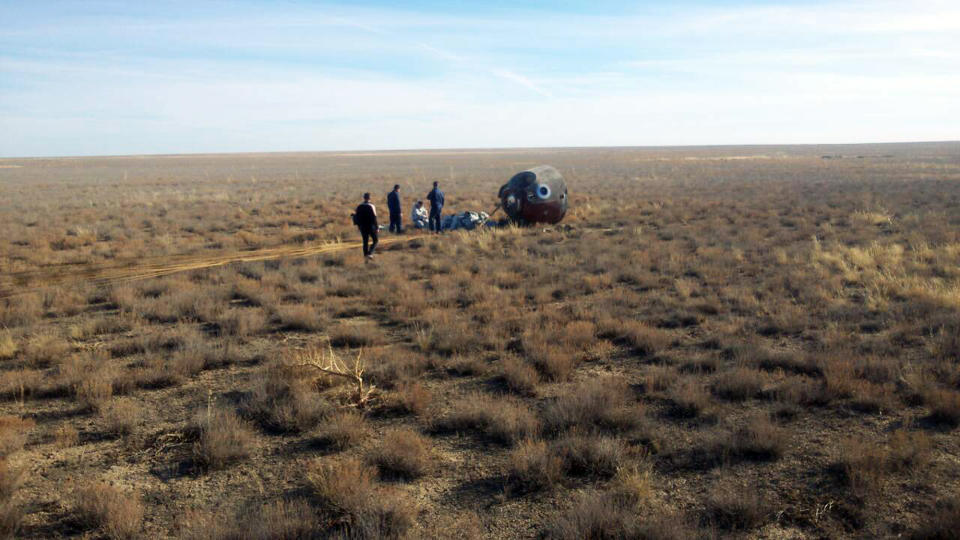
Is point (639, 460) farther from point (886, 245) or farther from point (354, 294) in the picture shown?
point (886, 245)

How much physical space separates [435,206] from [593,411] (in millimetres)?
15092

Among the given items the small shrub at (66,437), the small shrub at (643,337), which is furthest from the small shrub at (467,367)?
the small shrub at (66,437)

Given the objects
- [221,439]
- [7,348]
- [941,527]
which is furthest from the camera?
[7,348]

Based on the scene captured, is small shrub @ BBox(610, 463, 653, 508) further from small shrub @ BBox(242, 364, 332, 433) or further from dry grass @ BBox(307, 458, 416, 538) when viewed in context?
small shrub @ BBox(242, 364, 332, 433)

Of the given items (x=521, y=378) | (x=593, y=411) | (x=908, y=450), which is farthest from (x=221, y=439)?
(x=908, y=450)

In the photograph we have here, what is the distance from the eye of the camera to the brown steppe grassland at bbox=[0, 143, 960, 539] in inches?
194

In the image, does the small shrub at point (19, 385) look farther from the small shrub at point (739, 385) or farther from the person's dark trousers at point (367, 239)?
the person's dark trousers at point (367, 239)

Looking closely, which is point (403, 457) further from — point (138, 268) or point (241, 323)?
point (138, 268)

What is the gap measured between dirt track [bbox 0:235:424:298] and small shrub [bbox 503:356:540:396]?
1072 cm

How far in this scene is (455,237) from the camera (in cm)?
2016

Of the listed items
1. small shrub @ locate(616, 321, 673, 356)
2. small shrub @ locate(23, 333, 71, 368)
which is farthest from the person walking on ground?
small shrub @ locate(23, 333, 71, 368)

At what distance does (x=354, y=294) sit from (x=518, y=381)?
6.37 metres

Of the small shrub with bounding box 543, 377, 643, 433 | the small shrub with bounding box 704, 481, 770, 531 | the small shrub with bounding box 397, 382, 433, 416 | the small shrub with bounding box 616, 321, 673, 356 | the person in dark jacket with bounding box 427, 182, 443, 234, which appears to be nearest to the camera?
the small shrub with bounding box 704, 481, 770, 531

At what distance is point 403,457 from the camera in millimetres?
5672
